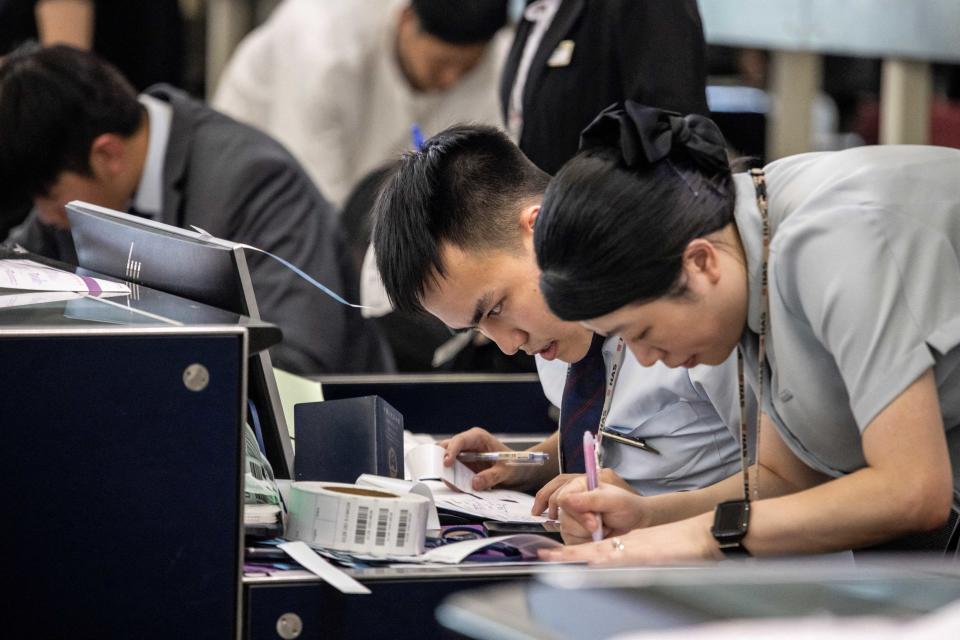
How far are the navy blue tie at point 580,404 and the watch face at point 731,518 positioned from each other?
16.8 inches

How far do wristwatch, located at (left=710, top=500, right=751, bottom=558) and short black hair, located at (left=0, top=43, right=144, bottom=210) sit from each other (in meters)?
1.69

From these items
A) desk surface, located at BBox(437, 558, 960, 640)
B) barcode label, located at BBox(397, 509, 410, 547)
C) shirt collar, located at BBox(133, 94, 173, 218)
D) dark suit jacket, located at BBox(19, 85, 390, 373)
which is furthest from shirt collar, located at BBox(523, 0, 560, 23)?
desk surface, located at BBox(437, 558, 960, 640)

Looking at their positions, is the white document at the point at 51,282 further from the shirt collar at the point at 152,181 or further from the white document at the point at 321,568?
the shirt collar at the point at 152,181

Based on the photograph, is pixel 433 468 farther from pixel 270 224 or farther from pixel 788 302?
pixel 270 224

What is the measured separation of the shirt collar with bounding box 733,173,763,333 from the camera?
1.43m

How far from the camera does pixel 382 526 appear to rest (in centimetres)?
138

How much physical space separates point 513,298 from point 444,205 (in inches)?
5.6

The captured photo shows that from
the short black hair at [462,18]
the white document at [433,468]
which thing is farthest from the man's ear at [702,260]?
the short black hair at [462,18]

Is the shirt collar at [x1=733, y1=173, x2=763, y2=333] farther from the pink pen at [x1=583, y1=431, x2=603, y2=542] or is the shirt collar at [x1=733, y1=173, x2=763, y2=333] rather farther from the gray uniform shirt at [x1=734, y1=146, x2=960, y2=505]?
the pink pen at [x1=583, y1=431, x2=603, y2=542]

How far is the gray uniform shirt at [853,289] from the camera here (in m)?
1.30

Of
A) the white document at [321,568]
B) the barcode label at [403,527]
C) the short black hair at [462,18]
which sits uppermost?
the short black hair at [462,18]

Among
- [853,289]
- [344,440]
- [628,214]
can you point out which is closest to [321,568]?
[344,440]

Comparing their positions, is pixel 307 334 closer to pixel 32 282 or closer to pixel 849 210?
pixel 32 282

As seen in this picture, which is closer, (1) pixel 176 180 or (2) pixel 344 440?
(2) pixel 344 440
